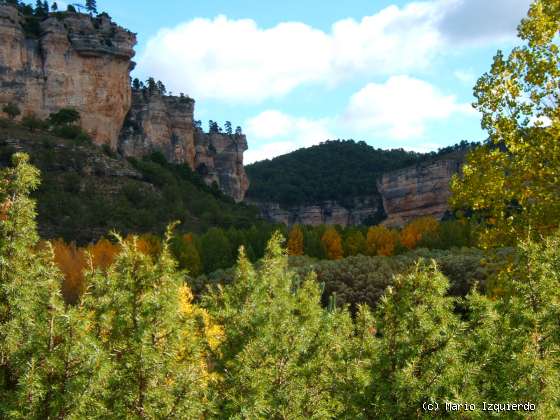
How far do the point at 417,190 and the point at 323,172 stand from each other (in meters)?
49.0

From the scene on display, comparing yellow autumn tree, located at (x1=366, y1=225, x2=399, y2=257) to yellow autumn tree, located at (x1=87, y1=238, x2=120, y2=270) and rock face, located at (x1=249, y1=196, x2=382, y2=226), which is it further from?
rock face, located at (x1=249, y1=196, x2=382, y2=226)

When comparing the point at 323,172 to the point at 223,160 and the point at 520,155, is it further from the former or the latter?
the point at 520,155

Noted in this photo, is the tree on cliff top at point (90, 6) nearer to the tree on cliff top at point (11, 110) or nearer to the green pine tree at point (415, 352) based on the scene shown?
the tree on cliff top at point (11, 110)

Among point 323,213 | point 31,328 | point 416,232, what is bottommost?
point 416,232

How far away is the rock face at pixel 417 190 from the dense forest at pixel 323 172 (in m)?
21.5

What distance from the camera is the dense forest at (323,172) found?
16062cm

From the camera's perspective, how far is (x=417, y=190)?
407 feet

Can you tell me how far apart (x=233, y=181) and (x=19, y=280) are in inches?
4750

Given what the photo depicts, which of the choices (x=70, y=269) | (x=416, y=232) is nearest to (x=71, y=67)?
(x=70, y=269)

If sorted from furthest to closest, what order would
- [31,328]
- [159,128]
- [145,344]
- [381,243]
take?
[159,128] < [381,243] < [31,328] < [145,344]

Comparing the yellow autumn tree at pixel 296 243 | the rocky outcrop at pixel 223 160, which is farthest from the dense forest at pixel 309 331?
the rocky outcrop at pixel 223 160

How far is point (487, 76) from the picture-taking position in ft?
45.1

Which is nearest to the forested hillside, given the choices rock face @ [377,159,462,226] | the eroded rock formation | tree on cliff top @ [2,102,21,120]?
tree on cliff top @ [2,102,21,120]

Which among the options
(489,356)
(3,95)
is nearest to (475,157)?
(489,356)
